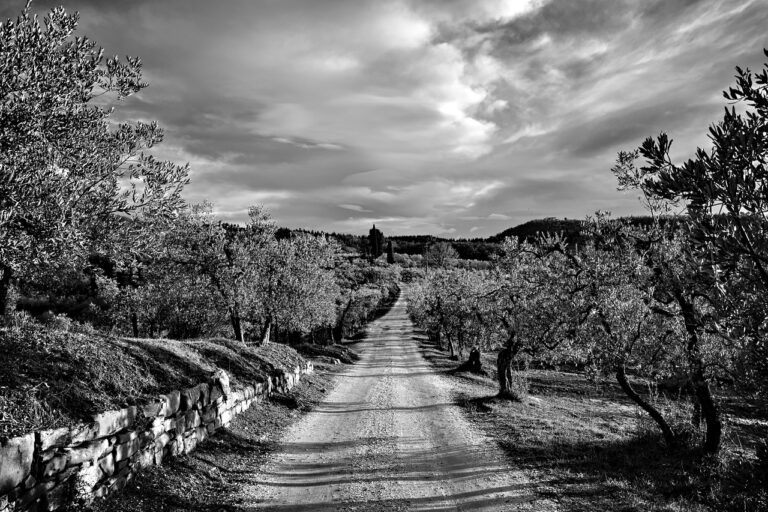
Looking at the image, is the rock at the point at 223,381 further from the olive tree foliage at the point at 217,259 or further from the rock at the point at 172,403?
the olive tree foliage at the point at 217,259

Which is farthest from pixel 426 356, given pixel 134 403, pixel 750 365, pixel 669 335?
pixel 750 365

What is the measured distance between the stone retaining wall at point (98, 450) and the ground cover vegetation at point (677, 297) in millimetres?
12440

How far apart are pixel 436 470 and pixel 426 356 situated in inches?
1576

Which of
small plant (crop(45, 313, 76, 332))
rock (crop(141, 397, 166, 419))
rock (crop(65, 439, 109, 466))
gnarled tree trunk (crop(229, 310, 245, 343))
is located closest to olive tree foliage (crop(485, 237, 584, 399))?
rock (crop(141, 397, 166, 419))

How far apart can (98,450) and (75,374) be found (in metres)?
2.75

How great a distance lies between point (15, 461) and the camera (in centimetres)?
761

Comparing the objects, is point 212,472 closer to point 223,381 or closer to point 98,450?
point 98,450

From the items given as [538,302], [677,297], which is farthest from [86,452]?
[538,302]

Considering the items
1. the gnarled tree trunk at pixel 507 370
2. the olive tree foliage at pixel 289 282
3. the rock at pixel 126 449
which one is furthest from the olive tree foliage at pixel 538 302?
the olive tree foliage at pixel 289 282

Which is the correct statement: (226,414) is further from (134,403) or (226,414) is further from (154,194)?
(154,194)

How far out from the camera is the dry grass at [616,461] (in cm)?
937

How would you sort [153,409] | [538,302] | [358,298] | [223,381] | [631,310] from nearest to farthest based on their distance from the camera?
[153,409] → [631,310] → [223,381] → [538,302] → [358,298]

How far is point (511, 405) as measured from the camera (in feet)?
79.2

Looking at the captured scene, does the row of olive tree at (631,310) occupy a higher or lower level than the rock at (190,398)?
higher
